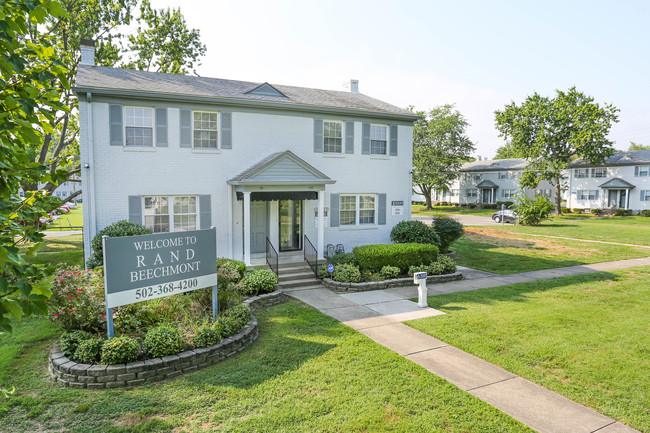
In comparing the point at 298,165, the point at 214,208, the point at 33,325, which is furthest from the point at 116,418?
the point at 298,165

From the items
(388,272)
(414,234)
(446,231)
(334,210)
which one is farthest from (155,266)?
(446,231)

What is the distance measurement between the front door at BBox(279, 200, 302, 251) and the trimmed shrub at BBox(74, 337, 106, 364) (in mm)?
8830

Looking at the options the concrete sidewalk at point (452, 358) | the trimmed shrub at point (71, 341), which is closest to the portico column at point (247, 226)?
the concrete sidewalk at point (452, 358)

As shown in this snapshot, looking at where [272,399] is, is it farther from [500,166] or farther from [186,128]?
[500,166]

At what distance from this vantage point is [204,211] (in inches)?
543

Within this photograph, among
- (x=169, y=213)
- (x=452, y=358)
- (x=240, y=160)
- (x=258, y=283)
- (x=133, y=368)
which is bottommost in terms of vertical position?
(x=452, y=358)

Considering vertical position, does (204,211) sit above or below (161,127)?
below

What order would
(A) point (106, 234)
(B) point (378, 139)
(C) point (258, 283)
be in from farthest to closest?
(B) point (378, 139)
(A) point (106, 234)
(C) point (258, 283)

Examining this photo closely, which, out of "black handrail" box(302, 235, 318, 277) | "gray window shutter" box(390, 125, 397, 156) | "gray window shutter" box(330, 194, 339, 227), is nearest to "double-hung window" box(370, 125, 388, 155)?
"gray window shutter" box(390, 125, 397, 156)

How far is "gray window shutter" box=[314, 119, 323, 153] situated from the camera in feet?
50.7

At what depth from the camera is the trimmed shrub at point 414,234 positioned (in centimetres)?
1578

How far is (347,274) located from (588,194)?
4620 centimetres

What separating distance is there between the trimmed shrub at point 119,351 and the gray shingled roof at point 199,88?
8770 mm

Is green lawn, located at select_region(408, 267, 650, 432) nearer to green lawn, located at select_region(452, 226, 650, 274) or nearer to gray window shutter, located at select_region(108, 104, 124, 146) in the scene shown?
green lawn, located at select_region(452, 226, 650, 274)
